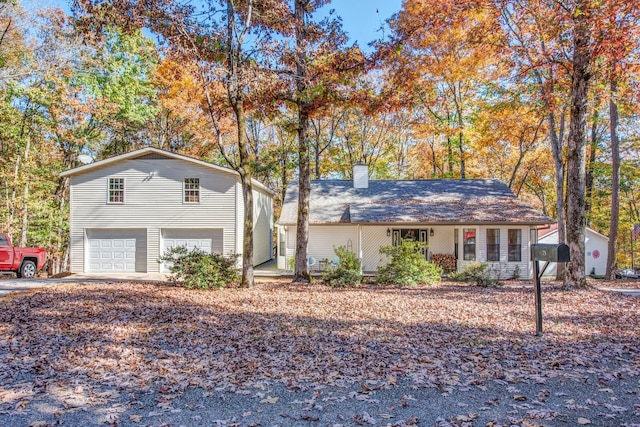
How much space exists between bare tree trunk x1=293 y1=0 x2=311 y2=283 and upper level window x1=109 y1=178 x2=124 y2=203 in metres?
8.54

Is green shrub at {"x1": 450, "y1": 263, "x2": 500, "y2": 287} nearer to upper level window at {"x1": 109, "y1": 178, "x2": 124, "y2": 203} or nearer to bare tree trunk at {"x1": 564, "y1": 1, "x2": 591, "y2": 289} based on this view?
bare tree trunk at {"x1": 564, "y1": 1, "x2": 591, "y2": 289}

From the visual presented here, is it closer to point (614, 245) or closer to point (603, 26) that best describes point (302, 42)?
point (603, 26)

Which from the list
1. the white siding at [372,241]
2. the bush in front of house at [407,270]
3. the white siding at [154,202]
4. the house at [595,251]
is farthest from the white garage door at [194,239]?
the house at [595,251]

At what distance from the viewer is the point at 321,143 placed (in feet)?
80.3

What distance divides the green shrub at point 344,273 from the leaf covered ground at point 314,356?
3023 mm

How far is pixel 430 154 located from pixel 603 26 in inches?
742

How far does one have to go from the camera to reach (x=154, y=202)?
1634cm

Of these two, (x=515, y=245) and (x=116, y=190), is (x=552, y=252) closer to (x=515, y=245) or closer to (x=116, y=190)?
(x=515, y=245)

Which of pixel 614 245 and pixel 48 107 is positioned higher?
pixel 48 107

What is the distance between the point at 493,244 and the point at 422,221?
Answer: 298 cm

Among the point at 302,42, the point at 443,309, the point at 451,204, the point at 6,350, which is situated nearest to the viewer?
the point at 6,350

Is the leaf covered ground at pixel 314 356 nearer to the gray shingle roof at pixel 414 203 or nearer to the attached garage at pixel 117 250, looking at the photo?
the gray shingle roof at pixel 414 203

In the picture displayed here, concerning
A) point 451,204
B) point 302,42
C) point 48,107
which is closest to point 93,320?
point 302,42

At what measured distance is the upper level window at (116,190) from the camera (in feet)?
53.9
